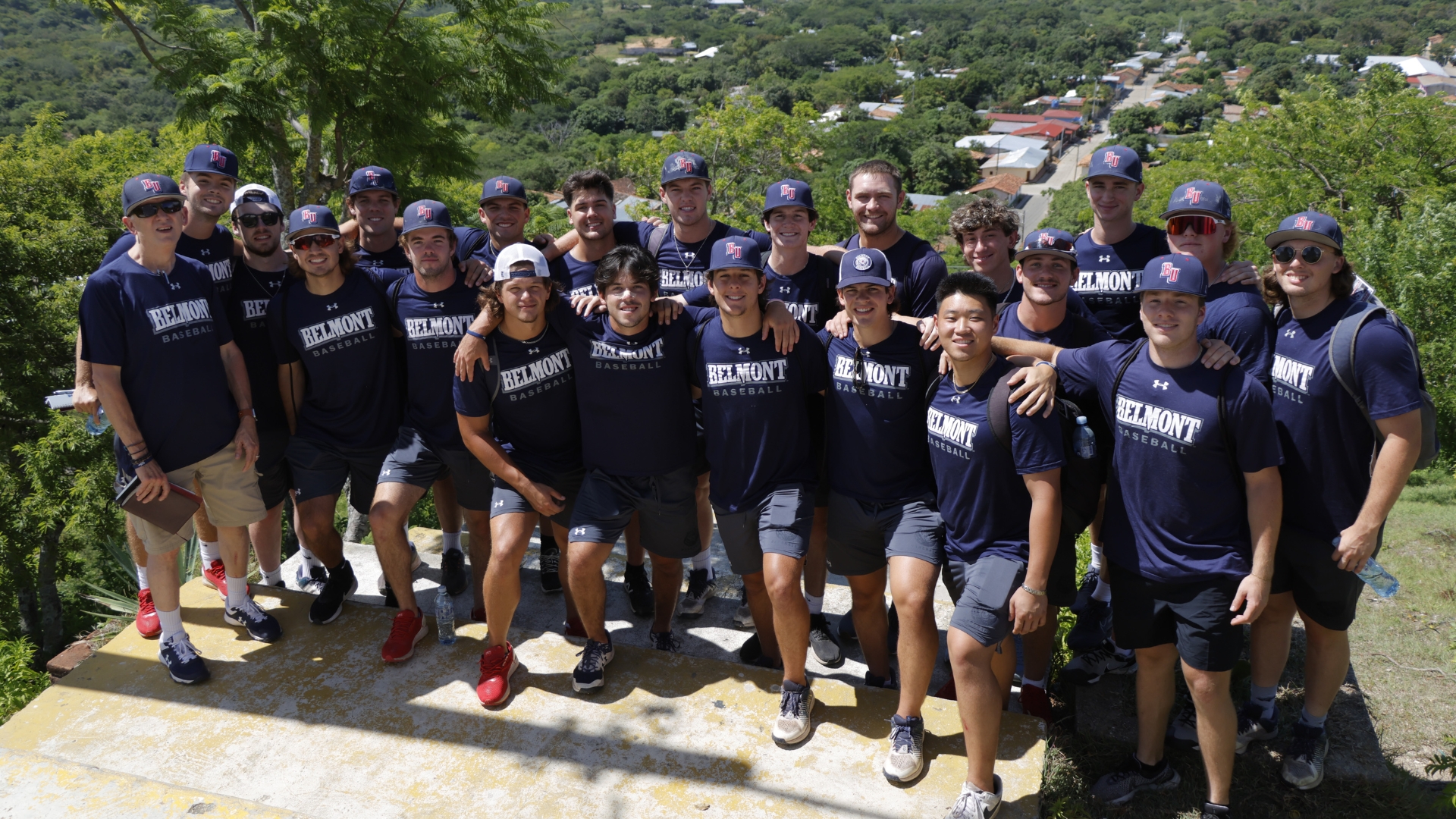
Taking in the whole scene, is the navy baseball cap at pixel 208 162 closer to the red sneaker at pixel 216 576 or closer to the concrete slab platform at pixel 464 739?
the red sneaker at pixel 216 576

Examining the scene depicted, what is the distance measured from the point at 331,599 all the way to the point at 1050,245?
4690 mm

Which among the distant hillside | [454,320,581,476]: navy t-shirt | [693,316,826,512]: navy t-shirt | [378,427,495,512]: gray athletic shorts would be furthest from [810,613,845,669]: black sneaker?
the distant hillside

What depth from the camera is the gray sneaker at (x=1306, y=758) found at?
454 cm

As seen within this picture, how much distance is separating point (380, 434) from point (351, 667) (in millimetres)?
1390

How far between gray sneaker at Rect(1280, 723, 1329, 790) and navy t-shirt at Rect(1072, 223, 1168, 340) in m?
2.27

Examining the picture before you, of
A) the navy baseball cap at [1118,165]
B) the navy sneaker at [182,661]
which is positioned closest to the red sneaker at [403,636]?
the navy sneaker at [182,661]

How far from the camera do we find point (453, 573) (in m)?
6.25

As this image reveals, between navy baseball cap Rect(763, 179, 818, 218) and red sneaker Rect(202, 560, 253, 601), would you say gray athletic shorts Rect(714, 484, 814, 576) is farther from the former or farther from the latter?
red sneaker Rect(202, 560, 253, 601)

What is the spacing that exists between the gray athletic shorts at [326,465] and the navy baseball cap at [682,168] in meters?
2.50

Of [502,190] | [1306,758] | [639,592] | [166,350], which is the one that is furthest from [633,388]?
[1306,758]

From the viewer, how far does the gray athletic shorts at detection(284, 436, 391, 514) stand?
18.0 feet

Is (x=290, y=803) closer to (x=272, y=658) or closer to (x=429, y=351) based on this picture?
(x=272, y=658)

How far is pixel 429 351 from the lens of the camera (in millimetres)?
5312

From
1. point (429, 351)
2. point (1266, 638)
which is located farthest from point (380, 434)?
point (1266, 638)
